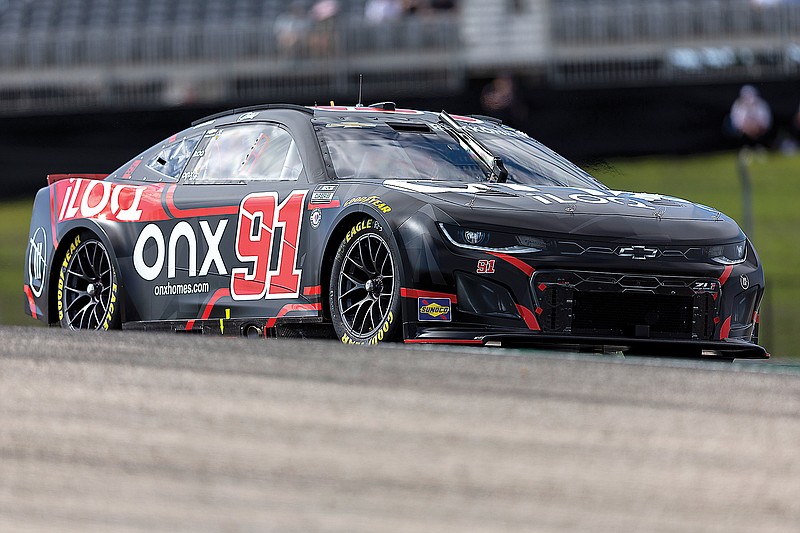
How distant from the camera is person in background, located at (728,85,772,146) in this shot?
21.2 metres

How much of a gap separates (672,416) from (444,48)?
21.8 m

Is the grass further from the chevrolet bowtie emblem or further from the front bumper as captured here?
the chevrolet bowtie emblem

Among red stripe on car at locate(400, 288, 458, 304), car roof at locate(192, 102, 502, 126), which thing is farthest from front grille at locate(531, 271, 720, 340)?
car roof at locate(192, 102, 502, 126)

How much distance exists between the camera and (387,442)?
14.4ft

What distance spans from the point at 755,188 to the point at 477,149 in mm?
14917

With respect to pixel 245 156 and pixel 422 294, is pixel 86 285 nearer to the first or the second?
pixel 245 156

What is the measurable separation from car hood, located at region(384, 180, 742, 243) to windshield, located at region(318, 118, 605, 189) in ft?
1.00

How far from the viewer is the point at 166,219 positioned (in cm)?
830

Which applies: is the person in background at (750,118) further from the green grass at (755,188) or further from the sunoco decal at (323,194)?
the sunoco decal at (323,194)

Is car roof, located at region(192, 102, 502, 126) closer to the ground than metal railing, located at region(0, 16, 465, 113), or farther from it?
closer to the ground

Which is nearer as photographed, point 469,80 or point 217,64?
point 469,80

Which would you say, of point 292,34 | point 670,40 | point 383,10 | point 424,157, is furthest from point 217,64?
point 424,157

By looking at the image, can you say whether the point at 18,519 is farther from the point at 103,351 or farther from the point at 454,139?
the point at 454,139

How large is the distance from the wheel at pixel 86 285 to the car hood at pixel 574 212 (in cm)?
200
